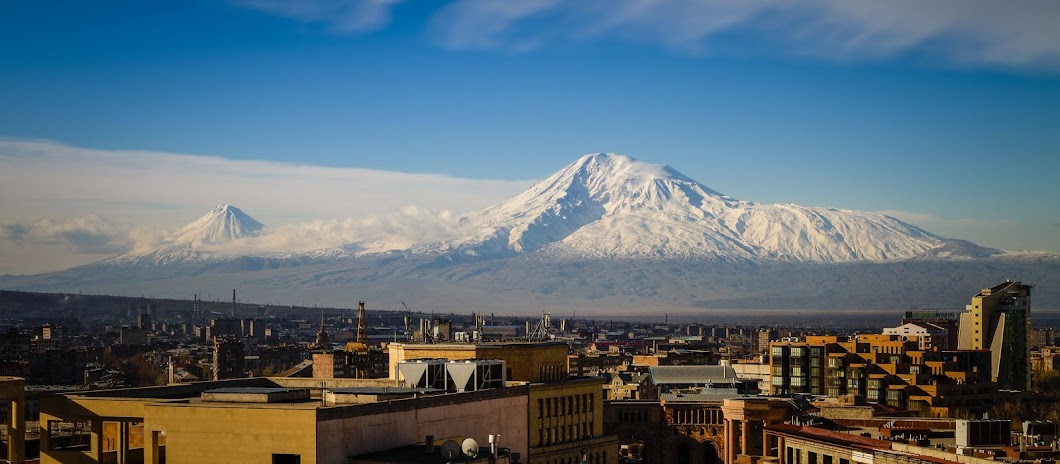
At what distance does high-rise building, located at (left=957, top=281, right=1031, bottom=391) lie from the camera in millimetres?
186875

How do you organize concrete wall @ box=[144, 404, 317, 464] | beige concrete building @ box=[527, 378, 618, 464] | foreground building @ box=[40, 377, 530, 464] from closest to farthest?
A: concrete wall @ box=[144, 404, 317, 464], foreground building @ box=[40, 377, 530, 464], beige concrete building @ box=[527, 378, 618, 464]

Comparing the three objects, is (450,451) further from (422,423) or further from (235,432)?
(235,432)

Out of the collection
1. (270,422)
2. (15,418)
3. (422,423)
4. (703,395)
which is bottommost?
(703,395)

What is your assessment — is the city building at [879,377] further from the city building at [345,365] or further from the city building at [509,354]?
the city building at [509,354]

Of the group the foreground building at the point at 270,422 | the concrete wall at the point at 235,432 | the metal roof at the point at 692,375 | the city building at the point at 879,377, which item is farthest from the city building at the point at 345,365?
the concrete wall at the point at 235,432

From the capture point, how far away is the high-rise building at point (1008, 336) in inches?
7357

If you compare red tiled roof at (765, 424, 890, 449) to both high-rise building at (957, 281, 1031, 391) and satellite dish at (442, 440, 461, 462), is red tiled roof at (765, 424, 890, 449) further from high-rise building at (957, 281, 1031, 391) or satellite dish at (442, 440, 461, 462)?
high-rise building at (957, 281, 1031, 391)

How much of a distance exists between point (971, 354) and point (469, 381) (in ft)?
330

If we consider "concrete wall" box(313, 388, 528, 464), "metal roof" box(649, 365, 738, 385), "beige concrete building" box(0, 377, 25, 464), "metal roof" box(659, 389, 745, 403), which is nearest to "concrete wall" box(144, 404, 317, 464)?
"concrete wall" box(313, 388, 528, 464)

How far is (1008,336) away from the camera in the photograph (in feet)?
632

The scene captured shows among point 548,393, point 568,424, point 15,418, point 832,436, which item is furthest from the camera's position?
point 568,424

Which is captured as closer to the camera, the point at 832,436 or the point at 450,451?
the point at 450,451

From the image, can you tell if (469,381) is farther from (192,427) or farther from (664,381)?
(664,381)

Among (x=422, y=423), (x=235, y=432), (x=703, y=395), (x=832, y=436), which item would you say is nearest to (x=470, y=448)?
(x=422, y=423)
